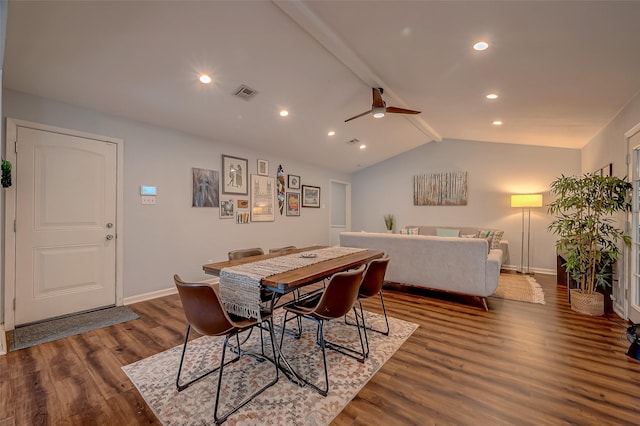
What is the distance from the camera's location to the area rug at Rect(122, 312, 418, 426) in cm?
164

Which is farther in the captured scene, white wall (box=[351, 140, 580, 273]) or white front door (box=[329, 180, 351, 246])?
white front door (box=[329, 180, 351, 246])

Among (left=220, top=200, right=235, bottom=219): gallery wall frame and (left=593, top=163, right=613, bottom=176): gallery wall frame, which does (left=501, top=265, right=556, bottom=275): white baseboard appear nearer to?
(left=593, top=163, right=613, bottom=176): gallery wall frame

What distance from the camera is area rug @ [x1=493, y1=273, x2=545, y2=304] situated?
3839 millimetres

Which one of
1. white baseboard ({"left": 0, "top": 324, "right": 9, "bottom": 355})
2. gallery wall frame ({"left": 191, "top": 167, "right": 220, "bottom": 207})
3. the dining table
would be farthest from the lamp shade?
white baseboard ({"left": 0, "top": 324, "right": 9, "bottom": 355})

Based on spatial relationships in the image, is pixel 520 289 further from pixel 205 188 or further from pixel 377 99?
pixel 205 188

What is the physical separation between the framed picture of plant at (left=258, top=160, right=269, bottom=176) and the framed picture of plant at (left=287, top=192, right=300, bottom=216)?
773 millimetres

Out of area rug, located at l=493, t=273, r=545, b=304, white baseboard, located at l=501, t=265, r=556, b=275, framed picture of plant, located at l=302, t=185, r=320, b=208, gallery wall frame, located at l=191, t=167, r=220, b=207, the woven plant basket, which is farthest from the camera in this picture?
framed picture of plant, located at l=302, t=185, r=320, b=208

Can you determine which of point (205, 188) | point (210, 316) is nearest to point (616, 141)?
point (210, 316)

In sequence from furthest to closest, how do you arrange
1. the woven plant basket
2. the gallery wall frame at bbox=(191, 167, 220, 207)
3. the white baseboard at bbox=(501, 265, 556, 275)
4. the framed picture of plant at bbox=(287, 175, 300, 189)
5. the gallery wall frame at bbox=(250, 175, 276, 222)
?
1. the framed picture of plant at bbox=(287, 175, 300, 189)
2. the white baseboard at bbox=(501, 265, 556, 275)
3. the gallery wall frame at bbox=(250, 175, 276, 222)
4. the gallery wall frame at bbox=(191, 167, 220, 207)
5. the woven plant basket

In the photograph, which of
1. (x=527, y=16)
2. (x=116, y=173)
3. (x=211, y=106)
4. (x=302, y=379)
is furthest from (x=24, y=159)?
(x=527, y=16)

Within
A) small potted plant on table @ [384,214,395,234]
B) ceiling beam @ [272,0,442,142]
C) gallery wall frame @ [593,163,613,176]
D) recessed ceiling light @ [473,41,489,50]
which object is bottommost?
small potted plant on table @ [384,214,395,234]

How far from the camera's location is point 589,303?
3.20m

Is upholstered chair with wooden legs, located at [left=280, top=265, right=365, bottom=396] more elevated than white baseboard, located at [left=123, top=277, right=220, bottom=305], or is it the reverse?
upholstered chair with wooden legs, located at [left=280, top=265, right=365, bottom=396]

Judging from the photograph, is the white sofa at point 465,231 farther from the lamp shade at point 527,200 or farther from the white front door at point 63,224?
the white front door at point 63,224
